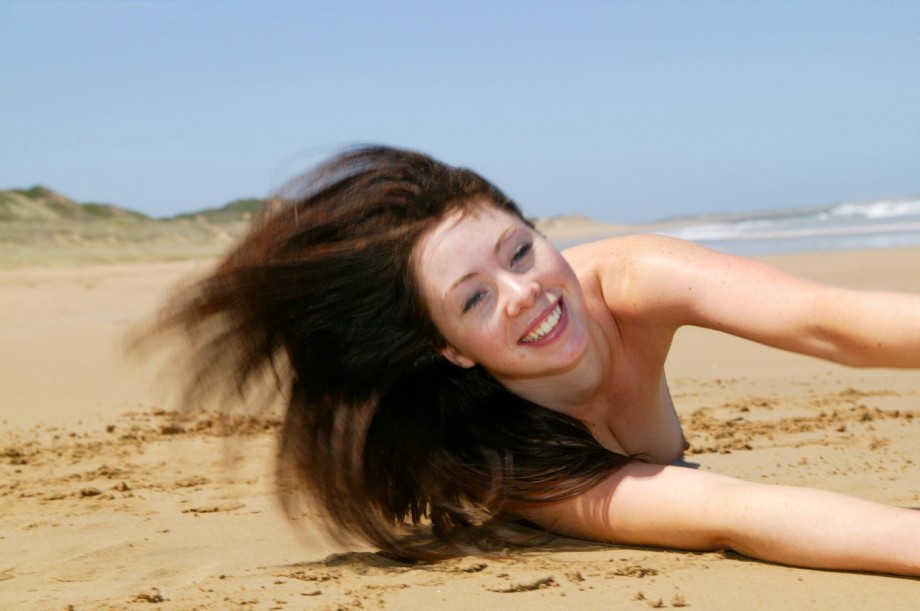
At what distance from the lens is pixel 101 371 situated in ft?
22.1

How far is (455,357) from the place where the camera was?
2963 millimetres

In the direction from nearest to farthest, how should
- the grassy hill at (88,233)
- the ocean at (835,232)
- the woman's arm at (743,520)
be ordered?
the woman's arm at (743,520), the ocean at (835,232), the grassy hill at (88,233)

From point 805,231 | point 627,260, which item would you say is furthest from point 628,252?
point 805,231

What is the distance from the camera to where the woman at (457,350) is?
108 inches

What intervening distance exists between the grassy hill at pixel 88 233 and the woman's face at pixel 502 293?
17853 millimetres

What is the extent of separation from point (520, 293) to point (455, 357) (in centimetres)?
35

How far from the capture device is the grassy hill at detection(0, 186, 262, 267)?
76.5 ft

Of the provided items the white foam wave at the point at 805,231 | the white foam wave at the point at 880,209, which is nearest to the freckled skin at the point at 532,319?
the white foam wave at the point at 805,231

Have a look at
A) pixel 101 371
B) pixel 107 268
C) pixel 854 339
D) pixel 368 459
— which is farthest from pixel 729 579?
pixel 107 268

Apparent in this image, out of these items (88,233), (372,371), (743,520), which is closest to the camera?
(743,520)

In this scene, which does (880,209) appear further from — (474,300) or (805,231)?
(474,300)

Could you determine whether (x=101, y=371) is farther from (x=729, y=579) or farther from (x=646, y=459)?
(x=729, y=579)

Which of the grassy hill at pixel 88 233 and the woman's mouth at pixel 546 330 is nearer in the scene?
the woman's mouth at pixel 546 330

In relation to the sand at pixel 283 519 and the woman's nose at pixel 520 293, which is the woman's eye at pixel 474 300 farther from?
the sand at pixel 283 519
